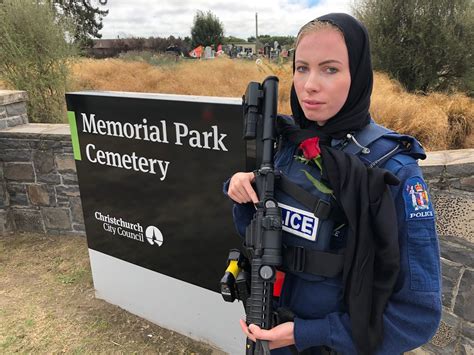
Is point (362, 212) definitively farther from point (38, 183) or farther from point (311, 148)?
point (38, 183)

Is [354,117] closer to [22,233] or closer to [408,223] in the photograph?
[408,223]

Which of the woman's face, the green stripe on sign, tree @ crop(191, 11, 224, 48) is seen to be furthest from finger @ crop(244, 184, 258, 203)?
tree @ crop(191, 11, 224, 48)

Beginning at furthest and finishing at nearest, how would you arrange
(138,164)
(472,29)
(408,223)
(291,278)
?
(472,29), (138,164), (291,278), (408,223)

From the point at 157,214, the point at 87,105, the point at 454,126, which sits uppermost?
the point at 87,105

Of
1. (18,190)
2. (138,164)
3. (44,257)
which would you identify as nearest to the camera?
(138,164)

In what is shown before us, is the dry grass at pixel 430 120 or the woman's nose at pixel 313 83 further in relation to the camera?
the dry grass at pixel 430 120

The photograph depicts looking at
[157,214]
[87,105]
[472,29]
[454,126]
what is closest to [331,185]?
[157,214]

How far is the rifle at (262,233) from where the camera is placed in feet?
3.99

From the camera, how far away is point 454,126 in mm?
4246

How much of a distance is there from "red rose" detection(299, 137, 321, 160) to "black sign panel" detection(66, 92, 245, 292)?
0.97 m

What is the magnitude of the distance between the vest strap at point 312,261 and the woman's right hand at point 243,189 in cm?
22

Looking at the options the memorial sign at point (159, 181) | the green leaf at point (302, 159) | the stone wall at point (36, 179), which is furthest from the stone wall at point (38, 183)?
the green leaf at point (302, 159)

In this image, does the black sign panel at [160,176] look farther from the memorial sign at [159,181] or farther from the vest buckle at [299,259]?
the vest buckle at [299,259]

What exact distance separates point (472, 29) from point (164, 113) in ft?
21.6
